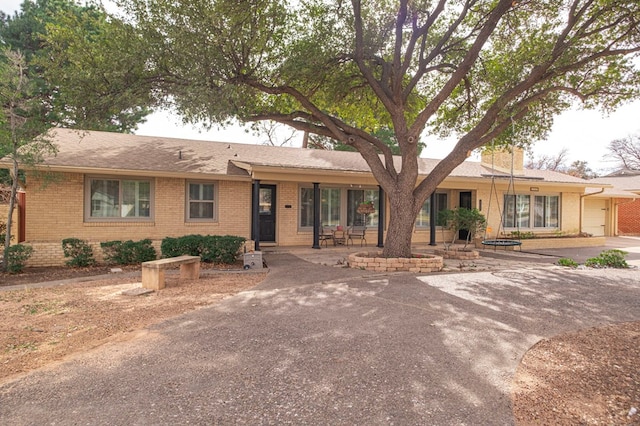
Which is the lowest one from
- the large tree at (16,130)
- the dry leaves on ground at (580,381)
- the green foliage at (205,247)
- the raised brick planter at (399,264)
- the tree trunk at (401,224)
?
the dry leaves on ground at (580,381)

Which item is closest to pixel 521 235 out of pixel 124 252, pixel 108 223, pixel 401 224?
pixel 401 224

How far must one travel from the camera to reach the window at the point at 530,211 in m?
16.9

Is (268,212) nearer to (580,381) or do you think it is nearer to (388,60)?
(388,60)

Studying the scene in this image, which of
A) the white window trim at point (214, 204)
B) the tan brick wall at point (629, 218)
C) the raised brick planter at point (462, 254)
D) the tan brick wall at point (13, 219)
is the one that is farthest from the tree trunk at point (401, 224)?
the tan brick wall at point (629, 218)

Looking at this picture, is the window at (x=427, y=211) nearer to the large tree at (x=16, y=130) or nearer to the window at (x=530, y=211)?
the window at (x=530, y=211)

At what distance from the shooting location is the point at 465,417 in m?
2.83

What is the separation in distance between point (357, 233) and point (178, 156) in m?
7.14

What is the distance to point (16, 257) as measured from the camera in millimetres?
8961

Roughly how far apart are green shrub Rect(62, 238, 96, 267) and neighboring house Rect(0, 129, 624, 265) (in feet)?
1.21

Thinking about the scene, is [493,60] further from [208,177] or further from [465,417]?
[465,417]

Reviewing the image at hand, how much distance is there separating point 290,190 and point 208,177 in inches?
123

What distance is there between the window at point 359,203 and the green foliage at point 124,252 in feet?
24.6

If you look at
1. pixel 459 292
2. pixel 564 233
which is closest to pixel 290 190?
pixel 459 292

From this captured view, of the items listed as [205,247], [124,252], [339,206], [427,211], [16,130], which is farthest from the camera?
[427,211]
